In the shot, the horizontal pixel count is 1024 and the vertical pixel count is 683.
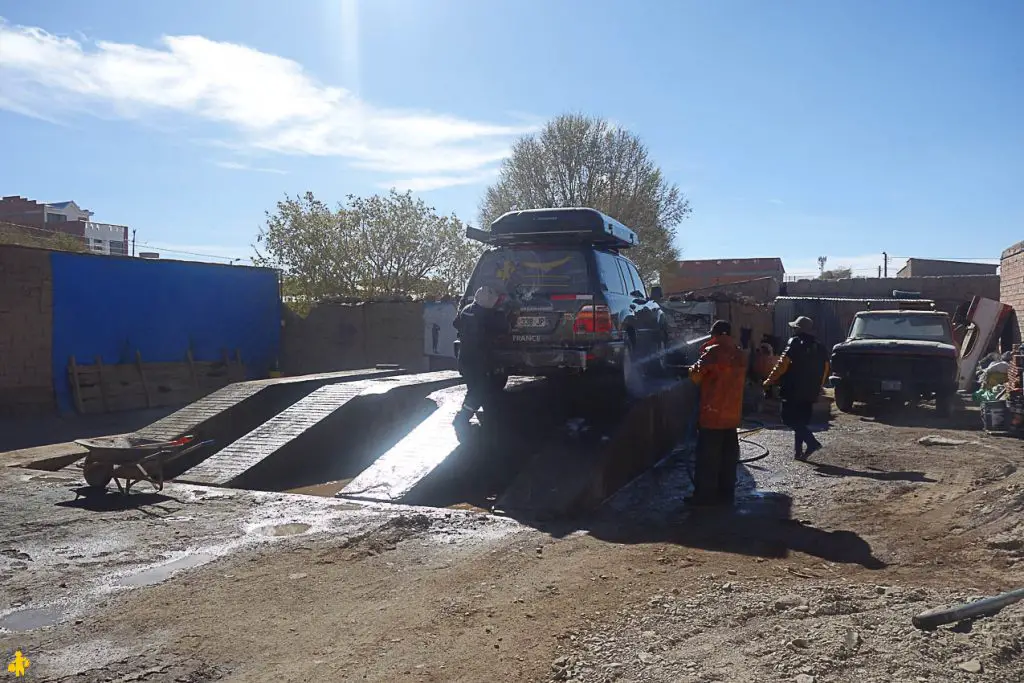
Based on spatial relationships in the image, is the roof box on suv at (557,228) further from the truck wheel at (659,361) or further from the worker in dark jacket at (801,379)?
the worker in dark jacket at (801,379)

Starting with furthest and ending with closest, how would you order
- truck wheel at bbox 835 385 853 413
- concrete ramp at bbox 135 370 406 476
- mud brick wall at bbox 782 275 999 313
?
mud brick wall at bbox 782 275 999 313 → truck wheel at bbox 835 385 853 413 → concrete ramp at bbox 135 370 406 476

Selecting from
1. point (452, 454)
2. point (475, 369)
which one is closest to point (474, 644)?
point (452, 454)

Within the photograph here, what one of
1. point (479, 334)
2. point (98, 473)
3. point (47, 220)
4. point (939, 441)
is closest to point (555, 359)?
point (479, 334)

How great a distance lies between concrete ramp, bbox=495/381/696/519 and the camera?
25.1ft

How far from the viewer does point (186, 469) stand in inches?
393

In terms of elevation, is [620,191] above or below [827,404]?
above

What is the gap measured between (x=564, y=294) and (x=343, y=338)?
652 inches

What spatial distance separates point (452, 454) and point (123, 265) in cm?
1390

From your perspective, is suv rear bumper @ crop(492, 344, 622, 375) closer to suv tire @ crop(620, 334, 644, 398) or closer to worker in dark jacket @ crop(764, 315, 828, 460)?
suv tire @ crop(620, 334, 644, 398)

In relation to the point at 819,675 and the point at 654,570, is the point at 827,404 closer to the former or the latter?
the point at 654,570

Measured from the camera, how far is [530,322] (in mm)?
9000

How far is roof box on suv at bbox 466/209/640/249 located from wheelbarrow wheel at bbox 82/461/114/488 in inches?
187

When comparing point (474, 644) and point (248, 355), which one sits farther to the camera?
point (248, 355)

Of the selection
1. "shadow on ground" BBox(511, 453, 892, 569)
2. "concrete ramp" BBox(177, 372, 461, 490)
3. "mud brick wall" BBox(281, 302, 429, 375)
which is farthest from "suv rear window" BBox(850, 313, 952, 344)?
"mud brick wall" BBox(281, 302, 429, 375)
